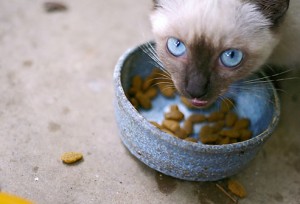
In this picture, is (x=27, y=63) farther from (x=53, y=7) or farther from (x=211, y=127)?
(x=211, y=127)

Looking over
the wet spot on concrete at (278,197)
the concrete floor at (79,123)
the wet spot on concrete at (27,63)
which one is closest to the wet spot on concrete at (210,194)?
the concrete floor at (79,123)

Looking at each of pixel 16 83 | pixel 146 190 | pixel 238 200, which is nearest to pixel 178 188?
pixel 146 190

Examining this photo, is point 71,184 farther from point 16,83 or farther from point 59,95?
point 16,83

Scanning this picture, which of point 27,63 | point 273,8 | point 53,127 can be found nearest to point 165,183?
point 53,127

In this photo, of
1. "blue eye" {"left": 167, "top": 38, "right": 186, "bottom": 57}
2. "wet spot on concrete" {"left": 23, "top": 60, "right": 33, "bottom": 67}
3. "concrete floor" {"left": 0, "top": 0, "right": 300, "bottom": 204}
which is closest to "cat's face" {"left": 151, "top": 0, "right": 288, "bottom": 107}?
"blue eye" {"left": 167, "top": 38, "right": 186, "bottom": 57}

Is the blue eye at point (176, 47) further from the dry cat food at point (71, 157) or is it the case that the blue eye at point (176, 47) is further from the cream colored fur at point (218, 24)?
the dry cat food at point (71, 157)

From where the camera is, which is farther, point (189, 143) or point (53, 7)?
point (53, 7)
